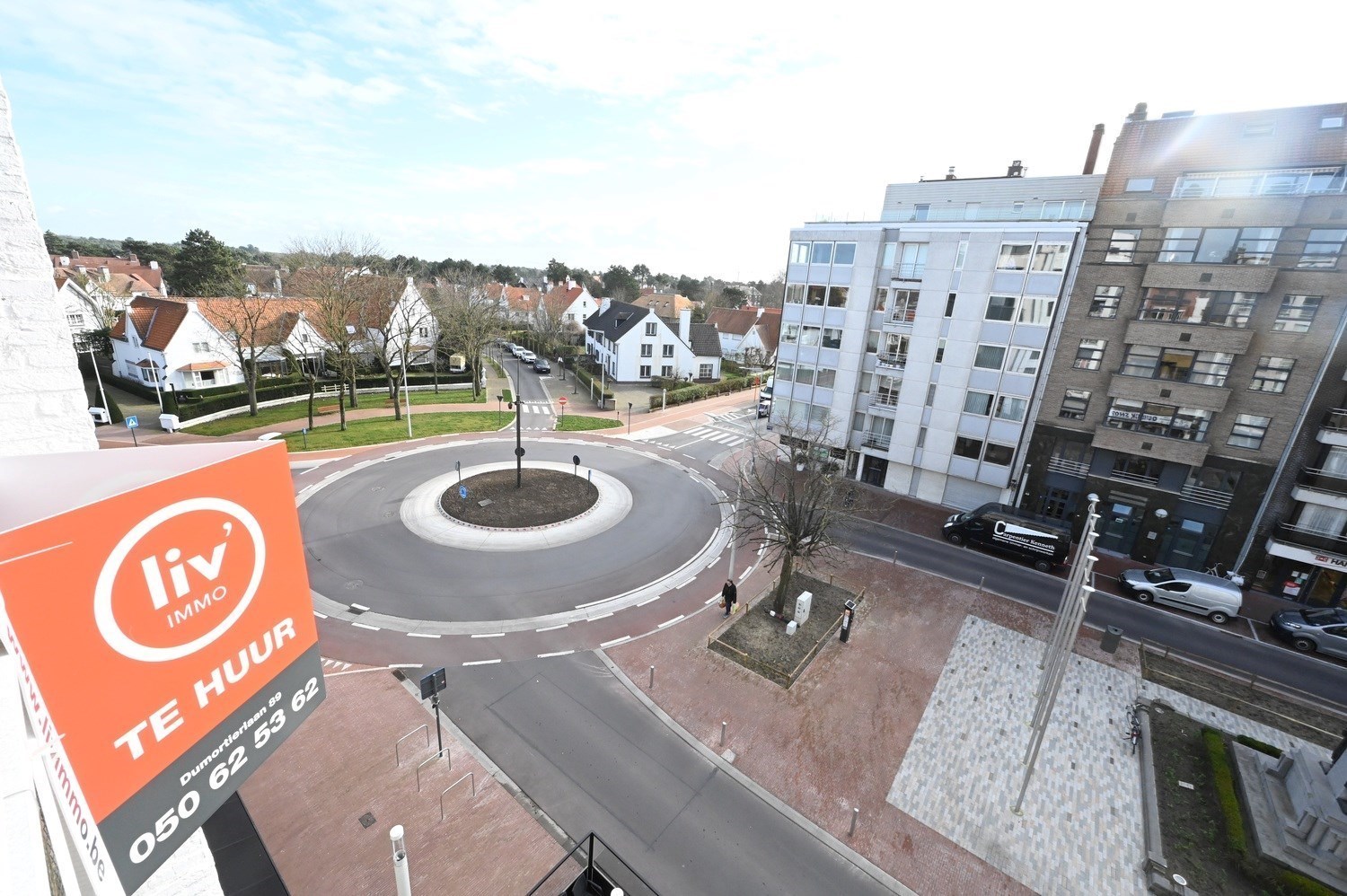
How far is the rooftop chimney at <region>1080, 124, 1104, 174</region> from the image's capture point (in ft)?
97.5


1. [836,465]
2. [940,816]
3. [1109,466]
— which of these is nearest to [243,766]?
[940,816]

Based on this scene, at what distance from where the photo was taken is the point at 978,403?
28.7 metres

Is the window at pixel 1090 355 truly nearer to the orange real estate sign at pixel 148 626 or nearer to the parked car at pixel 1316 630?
the parked car at pixel 1316 630

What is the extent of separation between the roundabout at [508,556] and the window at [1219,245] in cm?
2320

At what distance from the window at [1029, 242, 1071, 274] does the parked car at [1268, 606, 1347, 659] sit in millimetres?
16647

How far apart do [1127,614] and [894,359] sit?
639 inches

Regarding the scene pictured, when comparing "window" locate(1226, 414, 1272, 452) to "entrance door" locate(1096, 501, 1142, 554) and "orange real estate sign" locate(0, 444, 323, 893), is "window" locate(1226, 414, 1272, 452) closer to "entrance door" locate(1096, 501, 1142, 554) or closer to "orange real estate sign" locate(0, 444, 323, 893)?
"entrance door" locate(1096, 501, 1142, 554)

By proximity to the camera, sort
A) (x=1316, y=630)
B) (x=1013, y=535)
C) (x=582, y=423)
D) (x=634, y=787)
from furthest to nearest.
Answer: (x=582, y=423) < (x=1013, y=535) < (x=1316, y=630) < (x=634, y=787)

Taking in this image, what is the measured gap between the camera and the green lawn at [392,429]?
3481 centimetres

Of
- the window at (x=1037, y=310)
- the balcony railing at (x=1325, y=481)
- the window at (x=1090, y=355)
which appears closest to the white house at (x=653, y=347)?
the window at (x=1037, y=310)

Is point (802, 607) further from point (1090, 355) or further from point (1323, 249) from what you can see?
point (1323, 249)

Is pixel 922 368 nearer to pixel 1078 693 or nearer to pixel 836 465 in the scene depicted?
pixel 836 465

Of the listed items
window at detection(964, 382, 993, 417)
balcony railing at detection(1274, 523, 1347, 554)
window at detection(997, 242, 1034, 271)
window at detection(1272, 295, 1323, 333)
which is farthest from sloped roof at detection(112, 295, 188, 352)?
balcony railing at detection(1274, 523, 1347, 554)

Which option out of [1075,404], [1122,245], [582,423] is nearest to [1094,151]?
[1122,245]
